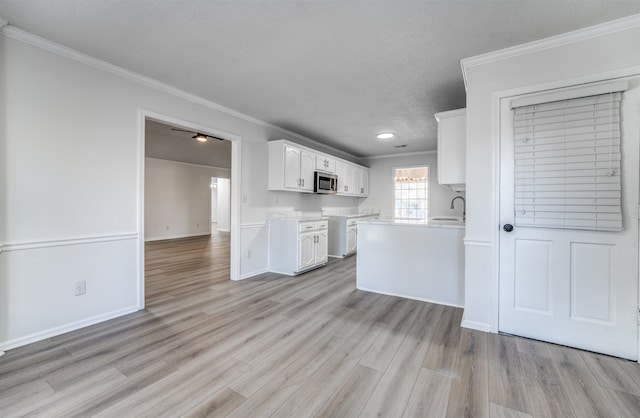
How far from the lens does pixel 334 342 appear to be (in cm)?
233

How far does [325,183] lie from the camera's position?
5441 millimetres

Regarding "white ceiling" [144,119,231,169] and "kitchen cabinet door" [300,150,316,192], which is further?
"white ceiling" [144,119,231,169]

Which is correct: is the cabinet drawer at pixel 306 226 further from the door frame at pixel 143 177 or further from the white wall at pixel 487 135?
the white wall at pixel 487 135

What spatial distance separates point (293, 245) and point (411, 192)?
13.2 ft

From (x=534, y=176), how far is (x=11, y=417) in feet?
12.4

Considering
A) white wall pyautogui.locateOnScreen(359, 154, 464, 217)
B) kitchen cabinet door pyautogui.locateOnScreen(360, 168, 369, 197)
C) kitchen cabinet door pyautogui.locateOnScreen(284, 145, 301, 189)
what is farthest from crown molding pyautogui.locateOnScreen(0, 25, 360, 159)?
white wall pyautogui.locateOnScreen(359, 154, 464, 217)

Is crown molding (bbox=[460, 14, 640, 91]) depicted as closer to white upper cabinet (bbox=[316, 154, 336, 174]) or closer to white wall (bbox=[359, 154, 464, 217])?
white upper cabinet (bbox=[316, 154, 336, 174])

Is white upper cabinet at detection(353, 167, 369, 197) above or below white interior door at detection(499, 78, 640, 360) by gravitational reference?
above

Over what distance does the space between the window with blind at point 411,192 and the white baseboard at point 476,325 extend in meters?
4.44

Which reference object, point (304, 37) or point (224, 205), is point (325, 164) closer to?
point (304, 37)

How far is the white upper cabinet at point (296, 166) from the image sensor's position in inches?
177

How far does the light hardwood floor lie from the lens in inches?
62.1

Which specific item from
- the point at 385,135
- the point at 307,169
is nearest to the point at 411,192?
the point at 385,135

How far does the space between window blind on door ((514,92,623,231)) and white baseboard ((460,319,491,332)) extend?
37.6 inches
